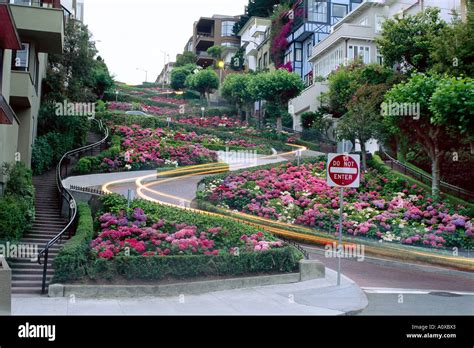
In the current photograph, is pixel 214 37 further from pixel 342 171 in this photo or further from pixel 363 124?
pixel 342 171

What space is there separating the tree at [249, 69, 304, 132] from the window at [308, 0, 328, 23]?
44.5 feet

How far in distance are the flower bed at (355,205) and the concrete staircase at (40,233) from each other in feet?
21.2

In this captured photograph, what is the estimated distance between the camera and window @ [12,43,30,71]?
23.9 m

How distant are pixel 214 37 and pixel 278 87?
55.9 m

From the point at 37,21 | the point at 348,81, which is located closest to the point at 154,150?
the point at 37,21

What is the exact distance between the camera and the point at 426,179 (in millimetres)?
28312

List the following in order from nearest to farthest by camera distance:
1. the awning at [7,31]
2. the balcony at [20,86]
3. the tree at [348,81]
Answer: the awning at [7,31]
the balcony at [20,86]
the tree at [348,81]

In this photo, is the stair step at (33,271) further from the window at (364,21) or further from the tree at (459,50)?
the window at (364,21)

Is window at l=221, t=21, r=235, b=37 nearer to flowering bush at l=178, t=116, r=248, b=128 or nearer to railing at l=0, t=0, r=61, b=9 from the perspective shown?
flowering bush at l=178, t=116, r=248, b=128

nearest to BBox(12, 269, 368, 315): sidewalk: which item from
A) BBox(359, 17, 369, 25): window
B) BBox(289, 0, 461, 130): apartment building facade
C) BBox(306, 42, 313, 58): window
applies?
BBox(289, 0, 461, 130): apartment building facade

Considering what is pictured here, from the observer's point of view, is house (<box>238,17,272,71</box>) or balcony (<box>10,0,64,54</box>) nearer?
balcony (<box>10,0,64,54</box>)

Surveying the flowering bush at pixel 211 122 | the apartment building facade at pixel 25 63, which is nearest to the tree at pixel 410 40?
the apartment building facade at pixel 25 63

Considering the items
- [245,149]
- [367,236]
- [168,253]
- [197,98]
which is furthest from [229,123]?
[168,253]

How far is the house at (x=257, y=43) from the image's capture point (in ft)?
240
